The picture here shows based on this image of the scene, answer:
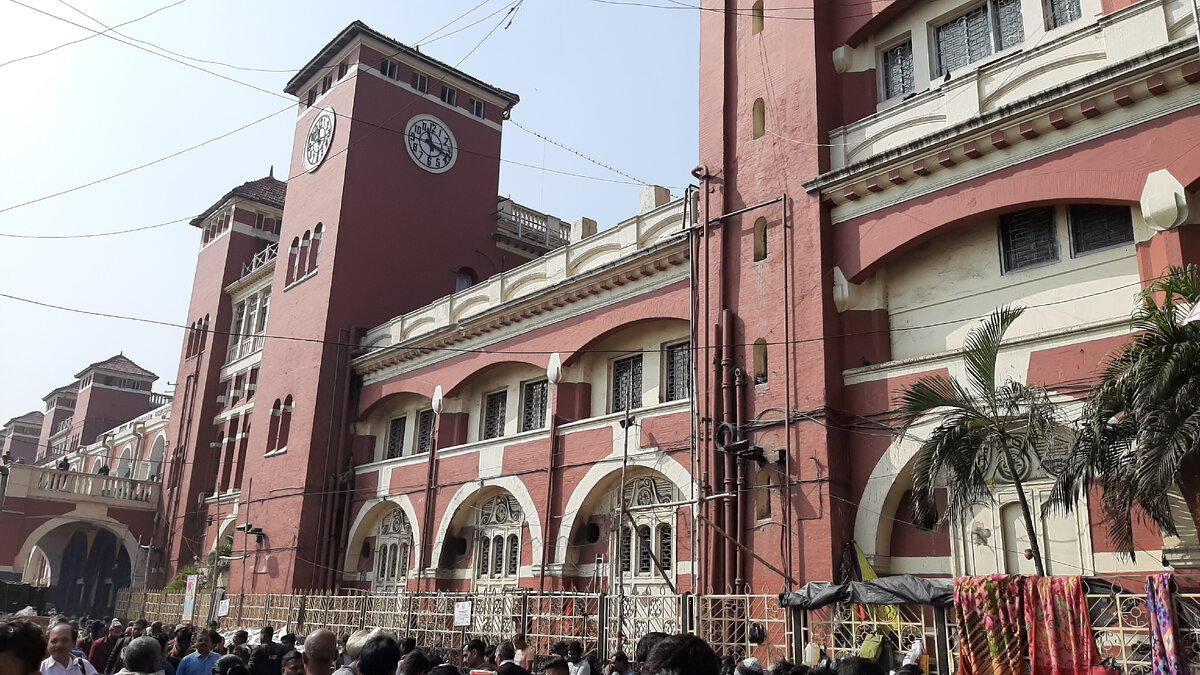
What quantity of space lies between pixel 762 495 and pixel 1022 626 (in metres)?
5.54

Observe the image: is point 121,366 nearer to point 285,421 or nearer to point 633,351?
point 285,421

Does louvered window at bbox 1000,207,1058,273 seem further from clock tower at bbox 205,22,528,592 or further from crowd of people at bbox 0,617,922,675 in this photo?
clock tower at bbox 205,22,528,592

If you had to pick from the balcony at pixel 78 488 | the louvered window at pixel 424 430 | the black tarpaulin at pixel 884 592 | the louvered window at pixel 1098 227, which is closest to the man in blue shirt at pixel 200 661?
the black tarpaulin at pixel 884 592

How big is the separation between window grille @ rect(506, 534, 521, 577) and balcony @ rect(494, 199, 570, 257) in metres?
11.5

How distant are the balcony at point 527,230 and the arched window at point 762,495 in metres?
16.3

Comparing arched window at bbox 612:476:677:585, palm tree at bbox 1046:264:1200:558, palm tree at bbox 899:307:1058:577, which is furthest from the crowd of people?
arched window at bbox 612:476:677:585

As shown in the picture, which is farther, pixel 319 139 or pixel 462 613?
pixel 319 139

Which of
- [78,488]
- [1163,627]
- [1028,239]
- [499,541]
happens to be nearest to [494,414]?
[499,541]

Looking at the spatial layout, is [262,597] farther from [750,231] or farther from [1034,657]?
[1034,657]

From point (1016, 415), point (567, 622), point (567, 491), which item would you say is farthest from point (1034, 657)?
point (567, 491)

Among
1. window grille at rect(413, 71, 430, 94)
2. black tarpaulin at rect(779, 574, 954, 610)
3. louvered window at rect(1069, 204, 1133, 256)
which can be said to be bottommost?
black tarpaulin at rect(779, 574, 954, 610)

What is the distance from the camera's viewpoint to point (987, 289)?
13.9 meters

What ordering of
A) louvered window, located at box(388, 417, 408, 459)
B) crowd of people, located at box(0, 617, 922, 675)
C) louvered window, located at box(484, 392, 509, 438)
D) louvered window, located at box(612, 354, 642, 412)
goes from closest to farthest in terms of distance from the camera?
1. crowd of people, located at box(0, 617, 922, 675)
2. louvered window, located at box(612, 354, 642, 412)
3. louvered window, located at box(484, 392, 509, 438)
4. louvered window, located at box(388, 417, 408, 459)

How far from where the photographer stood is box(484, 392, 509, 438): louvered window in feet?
74.8
